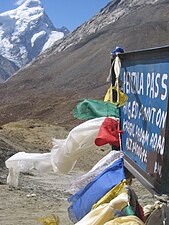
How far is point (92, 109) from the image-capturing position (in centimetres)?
359

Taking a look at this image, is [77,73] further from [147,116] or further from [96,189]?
[147,116]

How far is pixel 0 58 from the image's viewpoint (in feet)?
488

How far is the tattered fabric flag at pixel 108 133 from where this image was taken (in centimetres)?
337

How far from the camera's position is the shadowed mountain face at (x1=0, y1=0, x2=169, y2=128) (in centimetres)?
3806

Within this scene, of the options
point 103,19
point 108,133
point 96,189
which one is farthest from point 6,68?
point 96,189

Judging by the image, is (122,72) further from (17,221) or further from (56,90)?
(56,90)

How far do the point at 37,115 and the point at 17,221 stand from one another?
28.3m

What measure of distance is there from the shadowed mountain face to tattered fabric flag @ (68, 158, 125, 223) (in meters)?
28.9

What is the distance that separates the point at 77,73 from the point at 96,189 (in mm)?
47716

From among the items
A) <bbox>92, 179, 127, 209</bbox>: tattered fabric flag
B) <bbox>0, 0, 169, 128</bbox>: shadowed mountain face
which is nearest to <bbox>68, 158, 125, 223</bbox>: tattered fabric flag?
<bbox>92, 179, 127, 209</bbox>: tattered fabric flag

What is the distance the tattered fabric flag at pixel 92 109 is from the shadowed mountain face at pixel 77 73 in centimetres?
2872

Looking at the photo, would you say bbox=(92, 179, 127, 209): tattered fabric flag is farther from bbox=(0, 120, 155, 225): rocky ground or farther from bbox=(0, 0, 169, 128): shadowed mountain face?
bbox=(0, 0, 169, 128): shadowed mountain face

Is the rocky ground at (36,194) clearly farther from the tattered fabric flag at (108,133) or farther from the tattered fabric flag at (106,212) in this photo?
the tattered fabric flag at (106,212)

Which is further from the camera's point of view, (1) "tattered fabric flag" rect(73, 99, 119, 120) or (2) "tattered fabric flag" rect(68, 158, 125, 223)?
(1) "tattered fabric flag" rect(73, 99, 119, 120)
